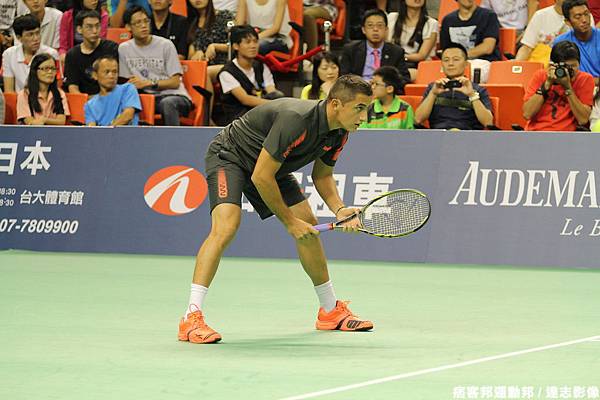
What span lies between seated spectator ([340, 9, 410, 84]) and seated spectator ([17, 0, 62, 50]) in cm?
440

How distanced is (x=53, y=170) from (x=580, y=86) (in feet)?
18.5

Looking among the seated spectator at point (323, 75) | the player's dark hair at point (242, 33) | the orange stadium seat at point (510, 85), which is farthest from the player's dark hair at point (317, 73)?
the orange stadium seat at point (510, 85)

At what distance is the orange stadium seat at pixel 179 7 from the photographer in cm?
1509

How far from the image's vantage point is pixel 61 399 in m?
4.70

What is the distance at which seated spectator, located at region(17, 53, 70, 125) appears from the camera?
491 inches

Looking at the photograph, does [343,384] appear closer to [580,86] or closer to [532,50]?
[580,86]

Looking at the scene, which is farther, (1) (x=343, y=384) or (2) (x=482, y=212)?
(2) (x=482, y=212)

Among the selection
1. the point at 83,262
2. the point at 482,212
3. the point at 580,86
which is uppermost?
the point at 580,86

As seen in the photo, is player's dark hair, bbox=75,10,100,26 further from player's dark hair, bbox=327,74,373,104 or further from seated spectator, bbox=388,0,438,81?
player's dark hair, bbox=327,74,373,104

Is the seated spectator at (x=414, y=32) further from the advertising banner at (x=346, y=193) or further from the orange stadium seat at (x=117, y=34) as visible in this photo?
the orange stadium seat at (x=117, y=34)

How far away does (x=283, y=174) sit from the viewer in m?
6.76

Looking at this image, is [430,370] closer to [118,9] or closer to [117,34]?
[117,34]

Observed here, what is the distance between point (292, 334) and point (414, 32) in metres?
7.58

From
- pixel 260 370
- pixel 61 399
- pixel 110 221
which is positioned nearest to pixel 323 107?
pixel 260 370
